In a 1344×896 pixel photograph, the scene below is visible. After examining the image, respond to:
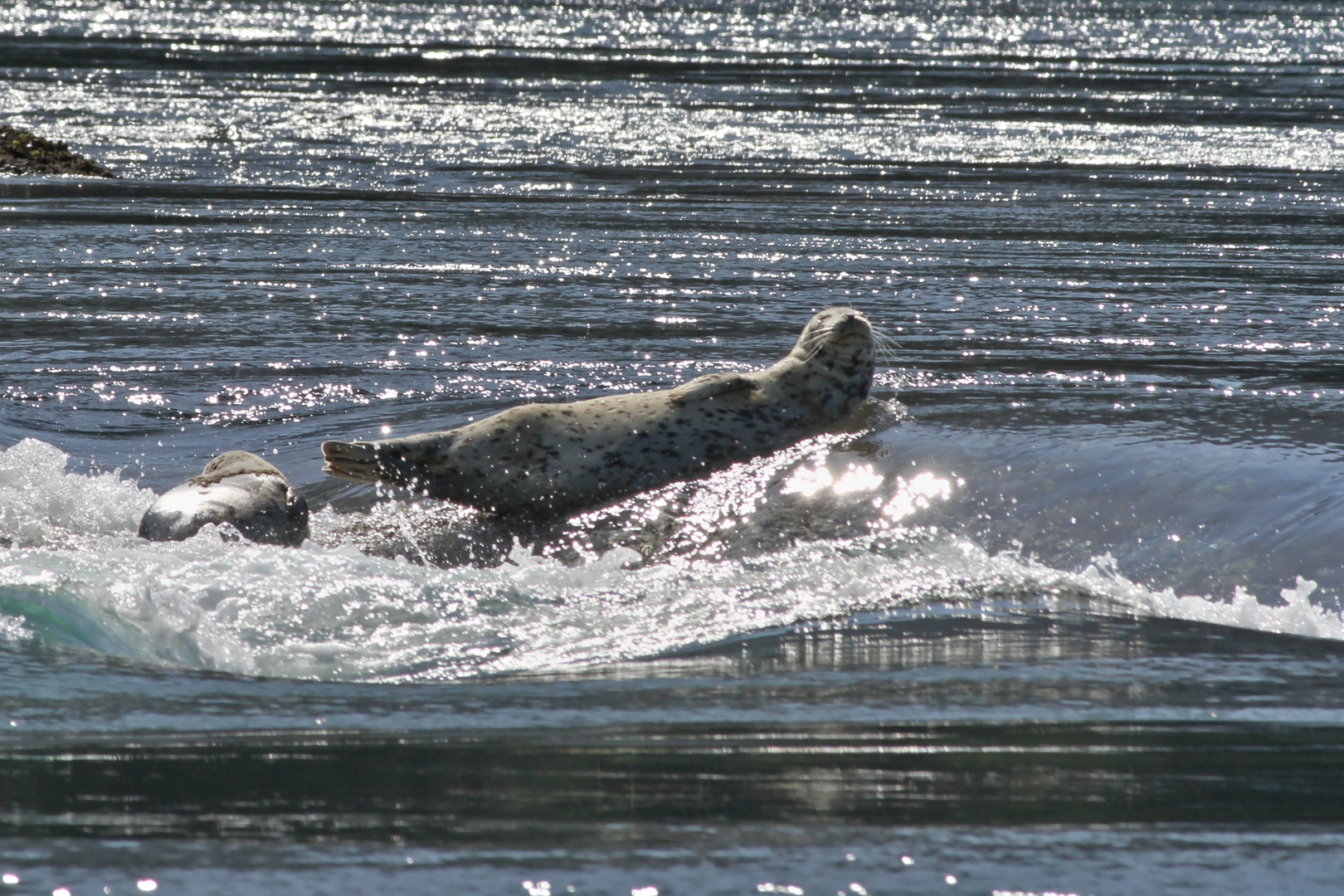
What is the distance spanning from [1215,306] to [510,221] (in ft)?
19.4

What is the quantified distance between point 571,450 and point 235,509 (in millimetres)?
1442

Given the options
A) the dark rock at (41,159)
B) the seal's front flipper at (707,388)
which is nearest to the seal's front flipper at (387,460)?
the seal's front flipper at (707,388)

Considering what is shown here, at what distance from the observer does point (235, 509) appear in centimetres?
582

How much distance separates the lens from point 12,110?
2058 cm

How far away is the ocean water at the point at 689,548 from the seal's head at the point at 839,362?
17 centimetres

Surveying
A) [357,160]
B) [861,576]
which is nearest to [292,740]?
[861,576]

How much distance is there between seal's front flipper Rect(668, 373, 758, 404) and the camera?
697 centimetres

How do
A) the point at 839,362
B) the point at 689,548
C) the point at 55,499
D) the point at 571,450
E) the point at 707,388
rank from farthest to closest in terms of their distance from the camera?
the point at 839,362
the point at 707,388
the point at 571,450
the point at 55,499
the point at 689,548

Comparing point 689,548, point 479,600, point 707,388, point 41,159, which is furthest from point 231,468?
point 41,159

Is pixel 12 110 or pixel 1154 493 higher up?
pixel 12 110

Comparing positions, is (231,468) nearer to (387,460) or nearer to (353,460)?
(353,460)

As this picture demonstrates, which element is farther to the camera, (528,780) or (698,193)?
Answer: (698,193)

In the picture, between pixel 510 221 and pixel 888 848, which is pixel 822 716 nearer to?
pixel 888 848

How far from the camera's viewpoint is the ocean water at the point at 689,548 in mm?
3041
